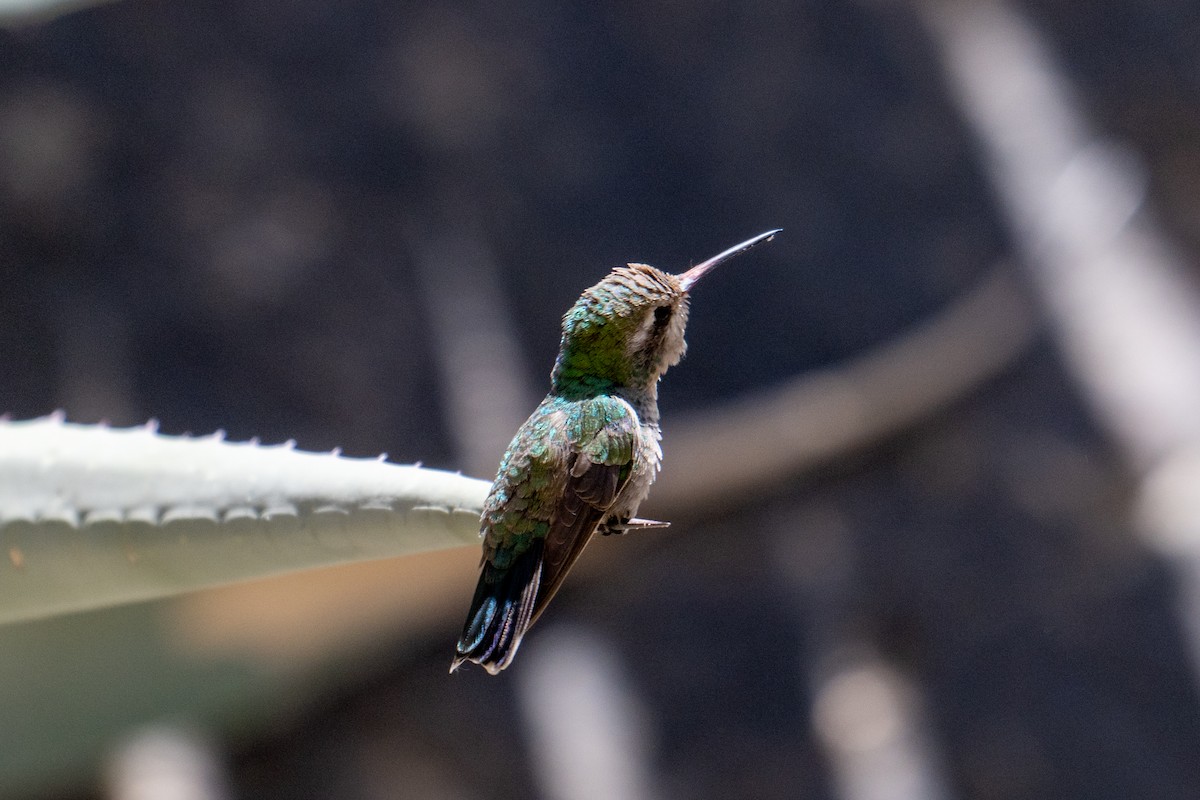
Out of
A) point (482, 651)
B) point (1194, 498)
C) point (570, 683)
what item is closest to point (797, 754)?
point (570, 683)

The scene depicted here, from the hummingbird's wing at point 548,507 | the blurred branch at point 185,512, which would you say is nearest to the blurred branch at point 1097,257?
the hummingbird's wing at point 548,507

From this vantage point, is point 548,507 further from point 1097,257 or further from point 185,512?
point 1097,257

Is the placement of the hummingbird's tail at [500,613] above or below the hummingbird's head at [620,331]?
below

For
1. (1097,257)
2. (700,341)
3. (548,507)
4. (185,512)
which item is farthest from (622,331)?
(1097,257)

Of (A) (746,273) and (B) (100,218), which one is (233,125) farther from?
(A) (746,273)

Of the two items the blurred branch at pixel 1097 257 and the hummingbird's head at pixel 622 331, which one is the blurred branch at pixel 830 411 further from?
the hummingbird's head at pixel 622 331

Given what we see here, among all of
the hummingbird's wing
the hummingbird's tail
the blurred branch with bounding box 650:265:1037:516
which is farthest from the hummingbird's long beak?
the blurred branch with bounding box 650:265:1037:516

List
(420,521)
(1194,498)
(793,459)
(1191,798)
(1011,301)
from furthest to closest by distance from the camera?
1. (1011,301)
2. (793,459)
3. (1194,498)
4. (1191,798)
5. (420,521)
